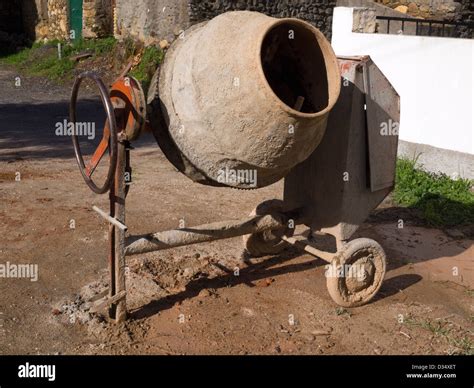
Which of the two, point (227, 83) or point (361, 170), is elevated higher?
point (227, 83)

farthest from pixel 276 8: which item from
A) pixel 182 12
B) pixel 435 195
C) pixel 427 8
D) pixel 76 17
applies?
pixel 435 195

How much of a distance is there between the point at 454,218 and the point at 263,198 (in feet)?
6.48

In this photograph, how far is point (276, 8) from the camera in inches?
530

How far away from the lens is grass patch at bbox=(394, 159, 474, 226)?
6359 mm

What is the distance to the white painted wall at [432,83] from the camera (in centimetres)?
712

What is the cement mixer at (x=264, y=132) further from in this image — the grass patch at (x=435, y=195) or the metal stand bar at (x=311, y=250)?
the grass patch at (x=435, y=195)

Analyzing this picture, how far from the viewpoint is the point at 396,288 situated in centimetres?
477

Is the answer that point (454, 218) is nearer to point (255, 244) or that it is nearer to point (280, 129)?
point (255, 244)

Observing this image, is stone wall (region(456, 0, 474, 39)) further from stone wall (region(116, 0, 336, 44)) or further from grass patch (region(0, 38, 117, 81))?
grass patch (region(0, 38, 117, 81))

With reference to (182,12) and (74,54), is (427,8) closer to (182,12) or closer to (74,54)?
(182,12)

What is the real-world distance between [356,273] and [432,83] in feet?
13.1

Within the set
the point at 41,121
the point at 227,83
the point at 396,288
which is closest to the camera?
the point at 227,83

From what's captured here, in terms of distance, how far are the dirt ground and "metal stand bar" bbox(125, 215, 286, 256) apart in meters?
0.46

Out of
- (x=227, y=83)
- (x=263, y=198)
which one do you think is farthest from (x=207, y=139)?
(x=263, y=198)
